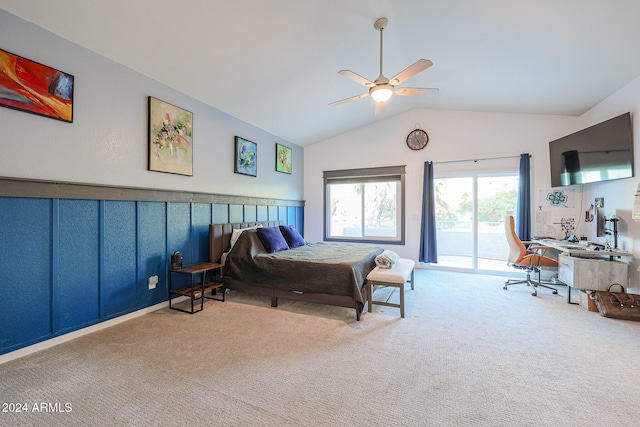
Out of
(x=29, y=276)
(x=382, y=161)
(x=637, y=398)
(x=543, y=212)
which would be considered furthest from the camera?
(x=382, y=161)

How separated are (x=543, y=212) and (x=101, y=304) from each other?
661 cm

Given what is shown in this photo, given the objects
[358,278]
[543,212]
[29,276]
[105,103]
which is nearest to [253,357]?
[358,278]

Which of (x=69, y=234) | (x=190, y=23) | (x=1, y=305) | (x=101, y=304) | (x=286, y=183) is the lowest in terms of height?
(x=101, y=304)

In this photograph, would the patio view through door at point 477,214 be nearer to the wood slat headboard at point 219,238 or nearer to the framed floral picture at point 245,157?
the framed floral picture at point 245,157

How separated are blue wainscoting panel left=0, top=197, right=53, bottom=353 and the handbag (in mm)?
5782

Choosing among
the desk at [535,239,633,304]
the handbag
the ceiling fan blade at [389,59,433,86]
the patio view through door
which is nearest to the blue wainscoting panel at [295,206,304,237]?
the patio view through door

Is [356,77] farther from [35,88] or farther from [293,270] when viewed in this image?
[35,88]

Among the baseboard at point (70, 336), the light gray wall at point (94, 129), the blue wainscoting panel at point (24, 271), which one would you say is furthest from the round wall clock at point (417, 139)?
the blue wainscoting panel at point (24, 271)

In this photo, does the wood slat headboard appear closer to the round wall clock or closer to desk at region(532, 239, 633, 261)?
the round wall clock

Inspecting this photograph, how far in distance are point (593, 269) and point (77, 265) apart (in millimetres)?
5818

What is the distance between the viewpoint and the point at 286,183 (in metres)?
5.79

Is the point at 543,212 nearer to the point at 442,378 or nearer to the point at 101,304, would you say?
the point at 442,378

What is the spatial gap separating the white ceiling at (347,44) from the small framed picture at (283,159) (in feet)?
4.13

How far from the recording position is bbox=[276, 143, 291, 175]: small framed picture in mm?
5438
